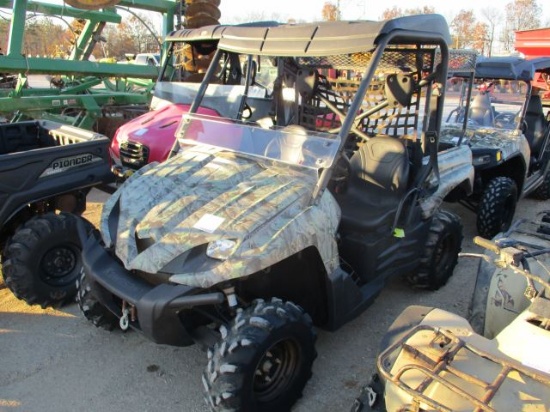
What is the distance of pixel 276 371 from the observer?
103 inches

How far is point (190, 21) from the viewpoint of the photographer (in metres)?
8.17

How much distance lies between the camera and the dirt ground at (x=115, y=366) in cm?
277

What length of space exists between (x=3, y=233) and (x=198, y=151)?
5.82 ft

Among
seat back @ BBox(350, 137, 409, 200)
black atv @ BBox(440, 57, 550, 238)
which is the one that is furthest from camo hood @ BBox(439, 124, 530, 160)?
seat back @ BBox(350, 137, 409, 200)

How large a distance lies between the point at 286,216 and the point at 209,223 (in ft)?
1.33

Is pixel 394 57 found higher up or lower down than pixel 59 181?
higher up

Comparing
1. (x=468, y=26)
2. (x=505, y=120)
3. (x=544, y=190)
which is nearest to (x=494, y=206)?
(x=505, y=120)

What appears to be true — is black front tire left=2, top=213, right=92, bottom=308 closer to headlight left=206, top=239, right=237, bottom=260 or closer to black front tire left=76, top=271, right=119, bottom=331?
black front tire left=76, top=271, right=119, bottom=331

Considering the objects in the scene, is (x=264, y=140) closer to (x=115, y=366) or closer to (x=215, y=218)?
(x=215, y=218)

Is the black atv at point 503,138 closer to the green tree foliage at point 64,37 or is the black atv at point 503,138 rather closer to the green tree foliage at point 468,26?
the green tree foliage at point 64,37

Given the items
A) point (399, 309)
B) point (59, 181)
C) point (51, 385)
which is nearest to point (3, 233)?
point (59, 181)

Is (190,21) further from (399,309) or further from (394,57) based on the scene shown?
(399,309)

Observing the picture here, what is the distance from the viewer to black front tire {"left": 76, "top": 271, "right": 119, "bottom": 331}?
3068 millimetres

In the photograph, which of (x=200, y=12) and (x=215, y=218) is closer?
(x=215, y=218)
